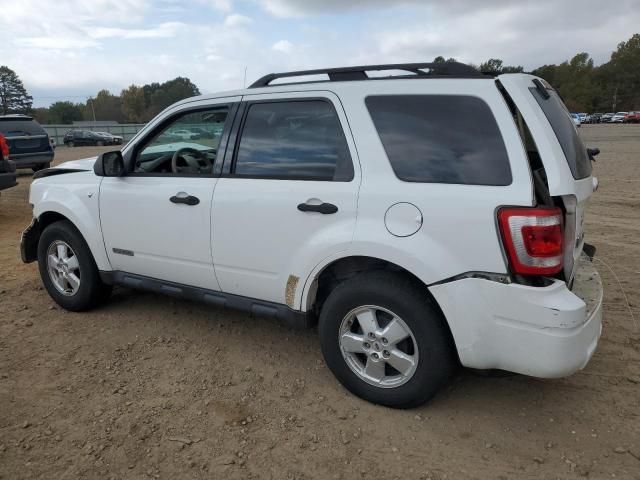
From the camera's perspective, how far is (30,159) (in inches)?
546

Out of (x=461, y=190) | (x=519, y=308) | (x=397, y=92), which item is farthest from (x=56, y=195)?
(x=519, y=308)

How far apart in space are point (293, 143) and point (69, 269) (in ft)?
8.14

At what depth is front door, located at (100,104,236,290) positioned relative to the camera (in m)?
3.58

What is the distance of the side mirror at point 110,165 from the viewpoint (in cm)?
390

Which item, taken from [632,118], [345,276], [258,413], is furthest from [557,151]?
[632,118]

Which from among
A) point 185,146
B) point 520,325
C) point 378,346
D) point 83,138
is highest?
point 185,146

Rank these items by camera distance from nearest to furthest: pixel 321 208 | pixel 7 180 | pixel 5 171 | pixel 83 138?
1. pixel 321 208
2. pixel 7 180
3. pixel 5 171
4. pixel 83 138

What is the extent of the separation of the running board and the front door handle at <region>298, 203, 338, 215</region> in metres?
0.67

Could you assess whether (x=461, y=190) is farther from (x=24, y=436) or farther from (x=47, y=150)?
(x=47, y=150)

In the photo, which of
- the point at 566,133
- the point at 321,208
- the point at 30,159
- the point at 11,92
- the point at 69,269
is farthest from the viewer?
the point at 11,92

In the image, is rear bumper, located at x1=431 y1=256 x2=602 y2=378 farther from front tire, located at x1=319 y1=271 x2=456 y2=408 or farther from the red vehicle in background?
the red vehicle in background

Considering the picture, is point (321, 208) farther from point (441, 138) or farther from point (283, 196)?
point (441, 138)

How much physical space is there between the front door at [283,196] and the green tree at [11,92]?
10841cm

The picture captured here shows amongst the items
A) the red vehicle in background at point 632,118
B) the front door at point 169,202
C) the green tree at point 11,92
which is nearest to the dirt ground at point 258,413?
the front door at point 169,202
